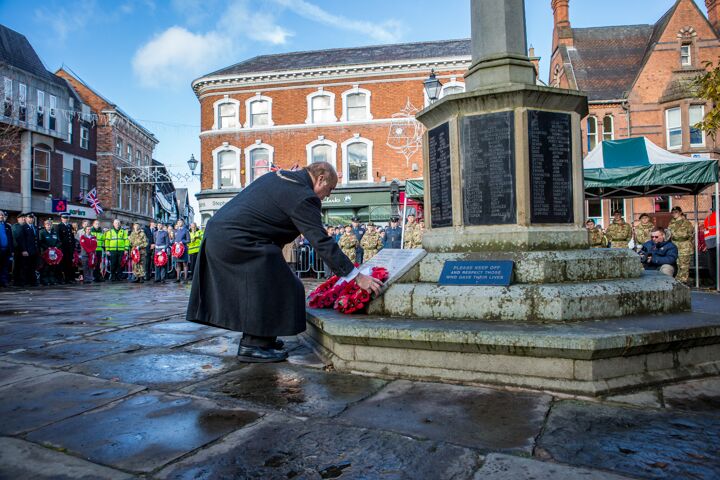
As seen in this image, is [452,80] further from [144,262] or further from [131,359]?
[131,359]

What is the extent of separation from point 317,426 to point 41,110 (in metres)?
38.1

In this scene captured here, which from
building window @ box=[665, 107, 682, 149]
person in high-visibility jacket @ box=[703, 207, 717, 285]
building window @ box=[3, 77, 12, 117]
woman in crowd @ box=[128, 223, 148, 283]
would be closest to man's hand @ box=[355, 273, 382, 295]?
person in high-visibility jacket @ box=[703, 207, 717, 285]

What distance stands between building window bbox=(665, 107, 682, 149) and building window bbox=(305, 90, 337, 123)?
2023 cm

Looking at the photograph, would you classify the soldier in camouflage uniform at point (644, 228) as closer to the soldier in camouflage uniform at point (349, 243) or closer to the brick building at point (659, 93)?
the soldier in camouflage uniform at point (349, 243)

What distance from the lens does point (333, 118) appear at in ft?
101

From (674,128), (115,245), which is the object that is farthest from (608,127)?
(115,245)

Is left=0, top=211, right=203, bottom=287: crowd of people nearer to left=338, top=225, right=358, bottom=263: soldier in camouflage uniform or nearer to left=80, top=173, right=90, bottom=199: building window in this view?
left=338, top=225, right=358, bottom=263: soldier in camouflage uniform

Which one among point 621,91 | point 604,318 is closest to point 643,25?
point 621,91

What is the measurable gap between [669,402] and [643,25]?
38.6 meters

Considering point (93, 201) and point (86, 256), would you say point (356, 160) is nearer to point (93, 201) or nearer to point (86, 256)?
point (86, 256)

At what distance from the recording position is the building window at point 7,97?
2903cm

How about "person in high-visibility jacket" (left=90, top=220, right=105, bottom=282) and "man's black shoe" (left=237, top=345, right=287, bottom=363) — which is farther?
"person in high-visibility jacket" (left=90, top=220, right=105, bottom=282)

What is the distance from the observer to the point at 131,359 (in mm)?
4133

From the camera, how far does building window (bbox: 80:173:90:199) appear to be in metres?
36.8
